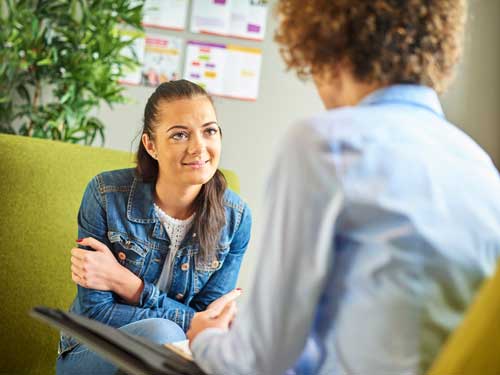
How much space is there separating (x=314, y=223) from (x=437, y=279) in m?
0.17

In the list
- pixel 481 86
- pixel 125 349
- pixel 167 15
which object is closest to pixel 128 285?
pixel 125 349

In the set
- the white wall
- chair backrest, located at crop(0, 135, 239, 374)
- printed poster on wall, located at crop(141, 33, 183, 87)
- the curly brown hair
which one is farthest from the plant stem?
the curly brown hair

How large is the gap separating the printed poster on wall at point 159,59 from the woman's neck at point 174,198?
7.50ft

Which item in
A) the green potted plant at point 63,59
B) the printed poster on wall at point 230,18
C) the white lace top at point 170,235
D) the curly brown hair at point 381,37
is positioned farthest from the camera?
the printed poster on wall at point 230,18

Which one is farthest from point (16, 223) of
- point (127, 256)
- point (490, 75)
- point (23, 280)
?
point (490, 75)

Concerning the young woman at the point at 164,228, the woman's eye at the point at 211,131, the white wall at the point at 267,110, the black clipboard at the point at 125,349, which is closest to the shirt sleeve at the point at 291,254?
the black clipboard at the point at 125,349

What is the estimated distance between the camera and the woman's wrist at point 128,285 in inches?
71.5

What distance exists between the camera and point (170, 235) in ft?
6.22

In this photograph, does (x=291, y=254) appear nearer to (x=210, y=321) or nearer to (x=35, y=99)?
(x=210, y=321)

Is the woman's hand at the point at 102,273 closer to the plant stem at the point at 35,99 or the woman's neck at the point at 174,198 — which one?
the woman's neck at the point at 174,198

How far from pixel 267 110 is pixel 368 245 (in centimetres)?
334

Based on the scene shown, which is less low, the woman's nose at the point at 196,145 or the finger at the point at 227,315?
the woman's nose at the point at 196,145

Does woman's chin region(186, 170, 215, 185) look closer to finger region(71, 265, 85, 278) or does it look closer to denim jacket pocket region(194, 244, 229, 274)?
denim jacket pocket region(194, 244, 229, 274)

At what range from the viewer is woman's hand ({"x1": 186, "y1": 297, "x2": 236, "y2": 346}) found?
3.76 ft
